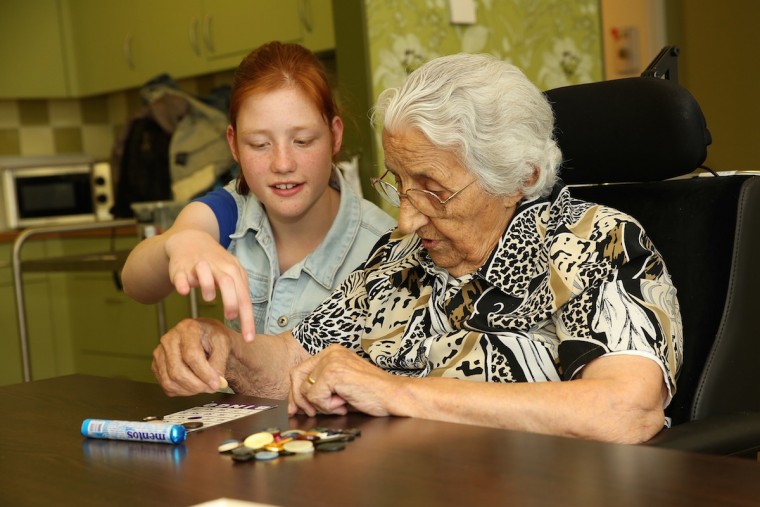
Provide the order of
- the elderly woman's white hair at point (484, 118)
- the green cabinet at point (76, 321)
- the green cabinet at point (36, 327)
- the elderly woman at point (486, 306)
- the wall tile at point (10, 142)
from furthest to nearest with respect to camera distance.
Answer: the wall tile at point (10, 142) → the green cabinet at point (36, 327) → the green cabinet at point (76, 321) → the elderly woman's white hair at point (484, 118) → the elderly woman at point (486, 306)

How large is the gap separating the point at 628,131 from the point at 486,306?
1.15 ft

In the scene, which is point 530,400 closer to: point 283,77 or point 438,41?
point 283,77

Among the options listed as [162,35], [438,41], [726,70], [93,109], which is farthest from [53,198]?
[726,70]

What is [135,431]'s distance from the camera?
1120mm

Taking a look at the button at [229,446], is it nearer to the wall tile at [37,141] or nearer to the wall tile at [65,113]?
the wall tile at [37,141]

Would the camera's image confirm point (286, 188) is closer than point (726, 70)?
Yes

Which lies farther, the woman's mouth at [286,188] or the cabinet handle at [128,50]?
the cabinet handle at [128,50]

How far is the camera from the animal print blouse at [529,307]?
4.23 feet

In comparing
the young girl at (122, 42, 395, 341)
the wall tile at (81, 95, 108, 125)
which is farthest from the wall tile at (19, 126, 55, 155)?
the young girl at (122, 42, 395, 341)

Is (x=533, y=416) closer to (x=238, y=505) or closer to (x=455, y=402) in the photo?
(x=455, y=402)

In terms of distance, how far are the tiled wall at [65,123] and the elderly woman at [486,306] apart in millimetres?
4051

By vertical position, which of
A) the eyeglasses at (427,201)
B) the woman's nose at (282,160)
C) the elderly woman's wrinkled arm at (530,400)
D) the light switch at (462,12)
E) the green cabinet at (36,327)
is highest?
the light switch at (462,12)

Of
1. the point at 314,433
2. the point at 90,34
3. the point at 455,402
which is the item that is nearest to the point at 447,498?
the point at 314,433

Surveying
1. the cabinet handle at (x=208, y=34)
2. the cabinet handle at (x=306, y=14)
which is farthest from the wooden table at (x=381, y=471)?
the cabinet handle at (x=208, y=34)
